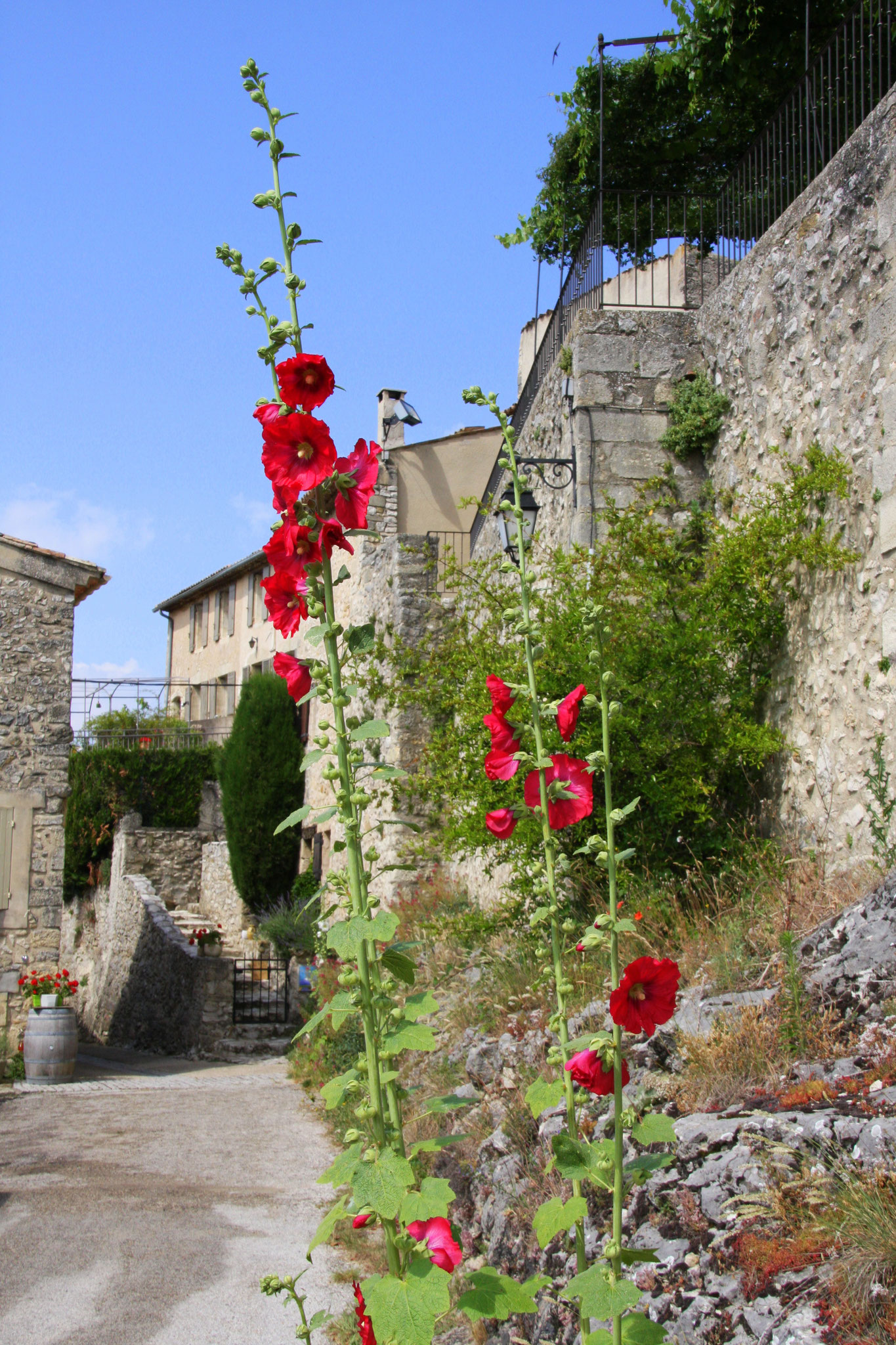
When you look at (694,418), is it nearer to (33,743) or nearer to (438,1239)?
(438,1239)

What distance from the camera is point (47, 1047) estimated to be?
10.3 meters

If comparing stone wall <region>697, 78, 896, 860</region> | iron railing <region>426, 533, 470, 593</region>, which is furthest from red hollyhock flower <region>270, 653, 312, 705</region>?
→ iron railing <region>426, 533, 470, 593</region>

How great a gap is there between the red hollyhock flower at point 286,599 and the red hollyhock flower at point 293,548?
0.02 m

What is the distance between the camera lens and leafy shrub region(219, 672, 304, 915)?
17.8m

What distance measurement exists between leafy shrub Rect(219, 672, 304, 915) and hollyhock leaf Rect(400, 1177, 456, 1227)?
51.8 feet

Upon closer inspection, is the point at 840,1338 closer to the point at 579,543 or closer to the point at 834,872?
the point at 834,872

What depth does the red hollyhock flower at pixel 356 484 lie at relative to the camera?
6.51 feet

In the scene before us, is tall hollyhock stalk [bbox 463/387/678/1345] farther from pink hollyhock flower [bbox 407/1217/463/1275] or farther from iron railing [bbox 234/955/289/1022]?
iron railing [bbox 234/955/289/1022]

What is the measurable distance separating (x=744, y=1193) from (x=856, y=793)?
10.5ft

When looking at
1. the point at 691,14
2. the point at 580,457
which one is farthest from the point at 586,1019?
the point at 691,14

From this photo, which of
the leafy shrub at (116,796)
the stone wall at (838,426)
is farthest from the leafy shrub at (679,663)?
the leafy shrub at (116,796)

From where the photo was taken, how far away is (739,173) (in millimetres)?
8484

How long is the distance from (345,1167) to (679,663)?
5.30m

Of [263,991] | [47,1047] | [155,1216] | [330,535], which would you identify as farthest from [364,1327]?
[263,991]
